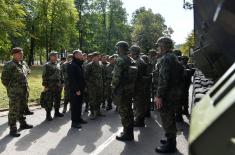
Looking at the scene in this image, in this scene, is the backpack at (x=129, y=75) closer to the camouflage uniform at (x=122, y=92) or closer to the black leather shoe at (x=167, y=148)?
the camouflage uniform at (x=122, y=92)

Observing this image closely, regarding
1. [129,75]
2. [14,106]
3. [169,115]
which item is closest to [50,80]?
[14,106]

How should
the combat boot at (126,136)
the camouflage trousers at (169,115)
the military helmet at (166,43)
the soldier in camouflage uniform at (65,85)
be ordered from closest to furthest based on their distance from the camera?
the military helmet at (166,43)
the camouflage trousers at (169,115)
the combat boot at (126,136)
the soldier in camouflage uniform at (65,85)

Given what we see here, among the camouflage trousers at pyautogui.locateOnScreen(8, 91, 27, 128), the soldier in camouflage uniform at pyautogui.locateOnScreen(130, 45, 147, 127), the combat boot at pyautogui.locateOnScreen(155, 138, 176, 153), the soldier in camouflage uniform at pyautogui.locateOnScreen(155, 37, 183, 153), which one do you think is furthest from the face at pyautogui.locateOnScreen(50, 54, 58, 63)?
the combat boot at pyautogui.locateOnScreen(155, 138, 176, 153)

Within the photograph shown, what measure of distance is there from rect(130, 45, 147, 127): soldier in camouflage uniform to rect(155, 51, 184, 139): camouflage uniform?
2660mm

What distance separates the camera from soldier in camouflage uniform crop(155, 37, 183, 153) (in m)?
6.66

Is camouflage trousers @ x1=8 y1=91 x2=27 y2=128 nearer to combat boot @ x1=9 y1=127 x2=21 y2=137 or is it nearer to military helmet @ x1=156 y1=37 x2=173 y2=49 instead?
combat boot @ x1=9 y1=127 x2=21 y2=137

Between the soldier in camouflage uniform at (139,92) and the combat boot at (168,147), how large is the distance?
2624 mm

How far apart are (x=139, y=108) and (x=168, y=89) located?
2.97 meters

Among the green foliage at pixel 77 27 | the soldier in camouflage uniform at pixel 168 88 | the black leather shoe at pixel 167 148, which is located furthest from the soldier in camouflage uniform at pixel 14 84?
the green foliage at pixel 77 27

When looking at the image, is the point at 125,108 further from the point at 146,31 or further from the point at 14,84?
the point at 146,31

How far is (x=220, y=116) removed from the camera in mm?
1333

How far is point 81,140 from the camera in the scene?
809cm

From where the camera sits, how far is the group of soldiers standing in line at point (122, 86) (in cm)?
684

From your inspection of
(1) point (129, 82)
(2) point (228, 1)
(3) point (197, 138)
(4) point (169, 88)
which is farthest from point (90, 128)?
(3) point (197, 138)
